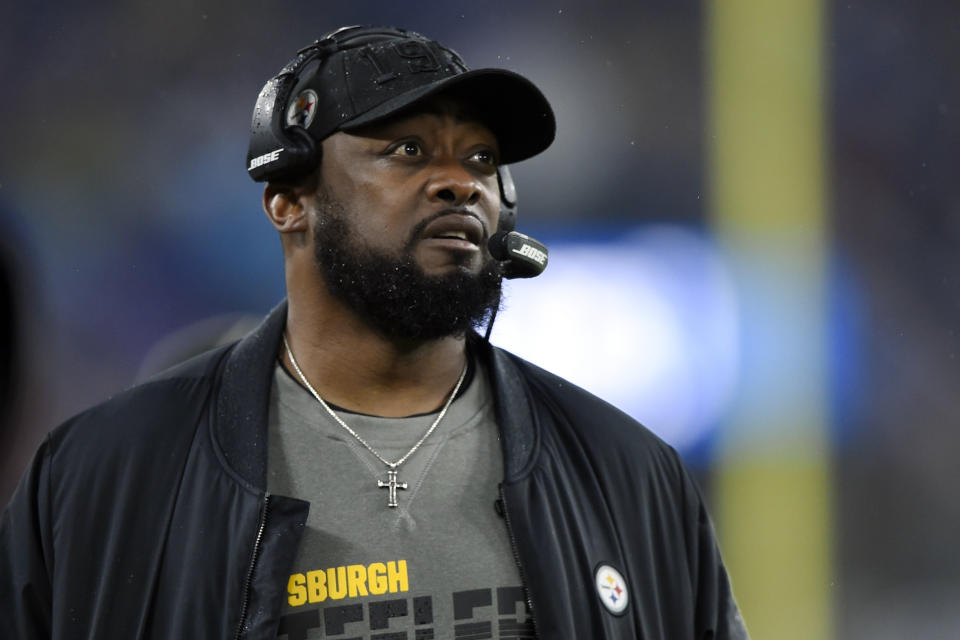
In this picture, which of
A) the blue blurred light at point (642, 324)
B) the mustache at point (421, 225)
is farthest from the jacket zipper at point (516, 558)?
the blue blurred light at point (642, 324)

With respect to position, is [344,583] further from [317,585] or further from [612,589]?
[612,589]

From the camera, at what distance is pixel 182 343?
304 centimetres

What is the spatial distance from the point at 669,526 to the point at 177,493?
0.65m

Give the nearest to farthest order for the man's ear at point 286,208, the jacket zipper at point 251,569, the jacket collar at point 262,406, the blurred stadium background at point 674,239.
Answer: the jacket zipper at point 251,569 → the jacket collar at point 262,406 → the man's ear at point 286,208 → the blurred stadium background at point 674,239

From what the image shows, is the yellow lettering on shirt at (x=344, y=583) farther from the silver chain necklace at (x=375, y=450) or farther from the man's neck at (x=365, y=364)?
the man's neck at (x=365, y=364)

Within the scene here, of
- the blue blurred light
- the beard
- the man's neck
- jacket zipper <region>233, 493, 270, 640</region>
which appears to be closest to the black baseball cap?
the beard

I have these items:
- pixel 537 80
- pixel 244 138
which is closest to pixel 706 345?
pixel 537 80

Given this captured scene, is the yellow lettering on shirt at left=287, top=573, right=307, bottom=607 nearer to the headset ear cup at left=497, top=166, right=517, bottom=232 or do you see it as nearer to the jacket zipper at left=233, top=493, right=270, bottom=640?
the jacket zipper at left=233, top=493, right=270, bottom=640

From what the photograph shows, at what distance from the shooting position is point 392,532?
1466mm

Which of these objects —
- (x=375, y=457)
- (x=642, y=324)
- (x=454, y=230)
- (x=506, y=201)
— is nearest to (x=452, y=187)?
(x=454, y=230)

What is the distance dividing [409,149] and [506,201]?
0.62 ft

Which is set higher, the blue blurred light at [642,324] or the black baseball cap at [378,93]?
the black baseball cap at [378,93]

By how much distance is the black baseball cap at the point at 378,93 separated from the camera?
1.59 metres

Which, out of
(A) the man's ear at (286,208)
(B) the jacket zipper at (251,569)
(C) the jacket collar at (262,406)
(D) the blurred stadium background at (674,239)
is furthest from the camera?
(D) the blurred stadium background at (674,239)
